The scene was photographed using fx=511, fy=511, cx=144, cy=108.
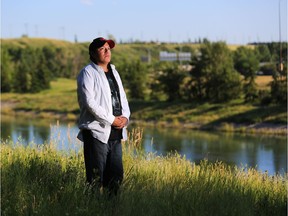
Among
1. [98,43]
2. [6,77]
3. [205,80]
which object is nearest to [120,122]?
[98,43]

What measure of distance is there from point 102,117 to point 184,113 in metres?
42.8

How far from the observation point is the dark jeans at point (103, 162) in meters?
5.23

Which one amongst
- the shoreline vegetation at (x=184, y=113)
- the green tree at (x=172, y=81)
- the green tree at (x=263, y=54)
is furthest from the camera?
the green tree at (x=263, y=54)

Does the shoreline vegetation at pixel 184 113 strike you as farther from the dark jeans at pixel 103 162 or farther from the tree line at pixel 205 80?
the dark jeans at pixel 103 162

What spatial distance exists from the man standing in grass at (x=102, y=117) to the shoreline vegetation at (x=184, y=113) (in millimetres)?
34245

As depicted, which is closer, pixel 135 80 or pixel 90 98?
pixel 90 98

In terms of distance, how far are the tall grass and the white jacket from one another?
58 centimetres

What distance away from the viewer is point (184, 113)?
157 ft

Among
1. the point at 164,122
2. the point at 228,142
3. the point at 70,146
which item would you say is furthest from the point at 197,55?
the point at 70,146

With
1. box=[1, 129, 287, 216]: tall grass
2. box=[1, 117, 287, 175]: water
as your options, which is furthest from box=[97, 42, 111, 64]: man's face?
box=[1, 117, 287, 175]: water

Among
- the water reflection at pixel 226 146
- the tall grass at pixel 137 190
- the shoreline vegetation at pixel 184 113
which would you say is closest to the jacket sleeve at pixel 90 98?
the tall grass at pixel 137 190

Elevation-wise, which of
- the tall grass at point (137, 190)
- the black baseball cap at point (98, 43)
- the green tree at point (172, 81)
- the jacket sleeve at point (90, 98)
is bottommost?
the green tree at point (172, 81)

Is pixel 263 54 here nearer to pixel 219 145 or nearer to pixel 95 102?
pixel 219 145

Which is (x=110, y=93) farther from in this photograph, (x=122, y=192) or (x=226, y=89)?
(x=226, y=89)
